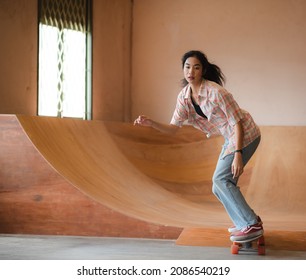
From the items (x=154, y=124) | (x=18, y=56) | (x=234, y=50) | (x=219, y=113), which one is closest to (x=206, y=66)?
(x=219, y=113)

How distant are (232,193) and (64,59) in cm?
389

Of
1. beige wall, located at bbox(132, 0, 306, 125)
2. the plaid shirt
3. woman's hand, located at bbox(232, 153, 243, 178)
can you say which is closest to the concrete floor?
woman's hand, located at bbox(232, 153, 243, 178)

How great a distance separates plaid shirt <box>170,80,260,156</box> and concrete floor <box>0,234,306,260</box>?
21.0 inches

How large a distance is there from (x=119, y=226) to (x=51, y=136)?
886 mm

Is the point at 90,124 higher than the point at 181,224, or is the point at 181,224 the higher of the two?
the point at 90,124

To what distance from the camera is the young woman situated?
3002mm

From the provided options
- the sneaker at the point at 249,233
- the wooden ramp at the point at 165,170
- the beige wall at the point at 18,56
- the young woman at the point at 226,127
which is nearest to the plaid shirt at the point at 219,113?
the young woman at the point at 226,127

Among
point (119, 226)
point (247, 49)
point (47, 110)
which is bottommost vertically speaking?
point (119, 226)

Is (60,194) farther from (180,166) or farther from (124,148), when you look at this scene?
(180,166)

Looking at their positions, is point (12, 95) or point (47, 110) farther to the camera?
point (47, 110)

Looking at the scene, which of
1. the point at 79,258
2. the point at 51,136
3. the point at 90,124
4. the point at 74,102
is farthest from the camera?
the point at 74,102

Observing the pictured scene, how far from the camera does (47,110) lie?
6.19 m

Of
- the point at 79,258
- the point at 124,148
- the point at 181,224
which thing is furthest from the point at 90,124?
the point at 79,258

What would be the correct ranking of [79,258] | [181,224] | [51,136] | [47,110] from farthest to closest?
[47,110]
[51,136]
[181,224]
[79,258]
